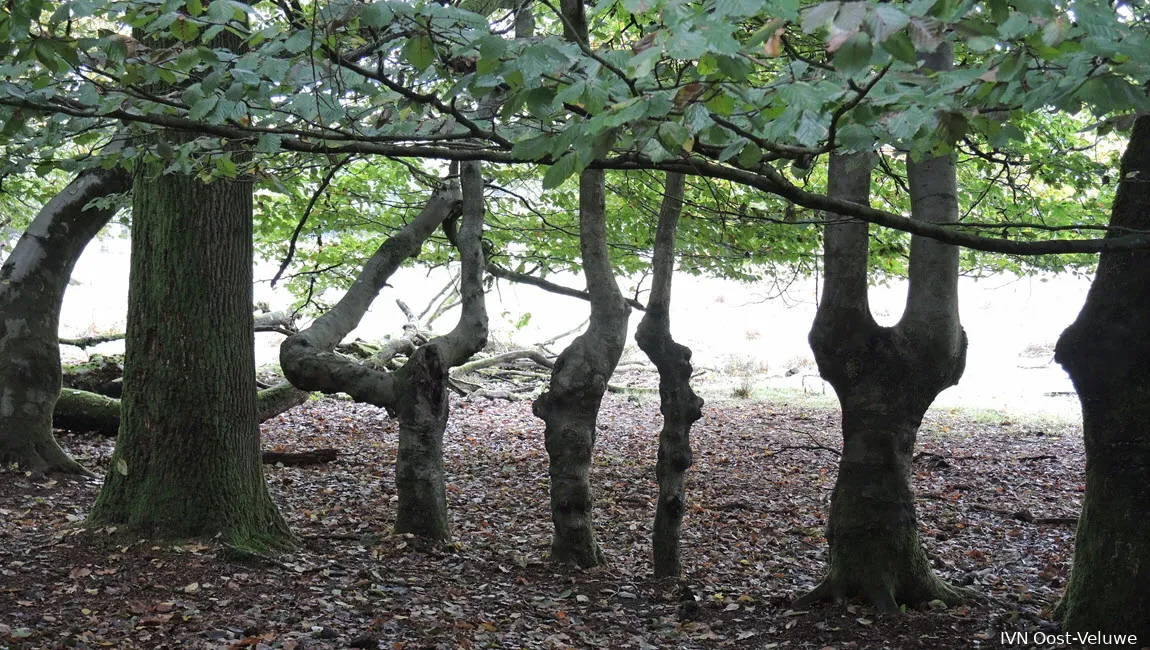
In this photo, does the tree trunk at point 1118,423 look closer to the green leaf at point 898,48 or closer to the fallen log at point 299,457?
the green leaf at point 898,48

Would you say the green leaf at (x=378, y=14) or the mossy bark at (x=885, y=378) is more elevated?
the green leaf at (x=378, y=14)

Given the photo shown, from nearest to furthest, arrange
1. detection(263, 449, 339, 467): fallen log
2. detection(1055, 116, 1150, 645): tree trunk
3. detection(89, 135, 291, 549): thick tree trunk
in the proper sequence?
1. detection(1055, 116, 1150, 645): tree trunk
2. detection(89, 135, 291, 549): thick tree trunk
3. detection(263, 449, 339, 467): fallen log

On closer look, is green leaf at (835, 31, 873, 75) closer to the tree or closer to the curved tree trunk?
the curved tree trunk

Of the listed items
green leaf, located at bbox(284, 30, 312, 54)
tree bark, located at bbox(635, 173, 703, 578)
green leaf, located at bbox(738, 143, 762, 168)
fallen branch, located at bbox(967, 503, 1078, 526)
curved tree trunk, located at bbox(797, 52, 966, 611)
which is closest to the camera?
green leaf, located at bbox(738, 143, 762, 168)

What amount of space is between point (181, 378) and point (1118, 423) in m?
5.29

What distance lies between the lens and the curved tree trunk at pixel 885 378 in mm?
5031

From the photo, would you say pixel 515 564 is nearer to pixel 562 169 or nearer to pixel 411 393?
pixel 411 393

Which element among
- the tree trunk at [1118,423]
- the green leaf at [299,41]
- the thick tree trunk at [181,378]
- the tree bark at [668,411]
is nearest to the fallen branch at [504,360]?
the tree bark at [668,411]

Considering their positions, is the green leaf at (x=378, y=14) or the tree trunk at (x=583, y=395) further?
the tree trunk at (x=583, y=395)

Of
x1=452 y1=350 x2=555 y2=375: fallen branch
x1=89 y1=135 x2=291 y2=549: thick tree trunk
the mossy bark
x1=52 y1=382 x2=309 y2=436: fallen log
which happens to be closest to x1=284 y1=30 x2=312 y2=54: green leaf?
x1=89 y1=135 x2=291 y2=549: thick tree trunk

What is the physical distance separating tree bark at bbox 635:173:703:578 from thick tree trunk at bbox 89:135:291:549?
2.74 m

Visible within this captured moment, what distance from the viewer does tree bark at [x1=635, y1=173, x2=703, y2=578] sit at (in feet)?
19.8

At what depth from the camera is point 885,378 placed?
510 centimetres

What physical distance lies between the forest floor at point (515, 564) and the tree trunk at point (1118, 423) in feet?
2.14
